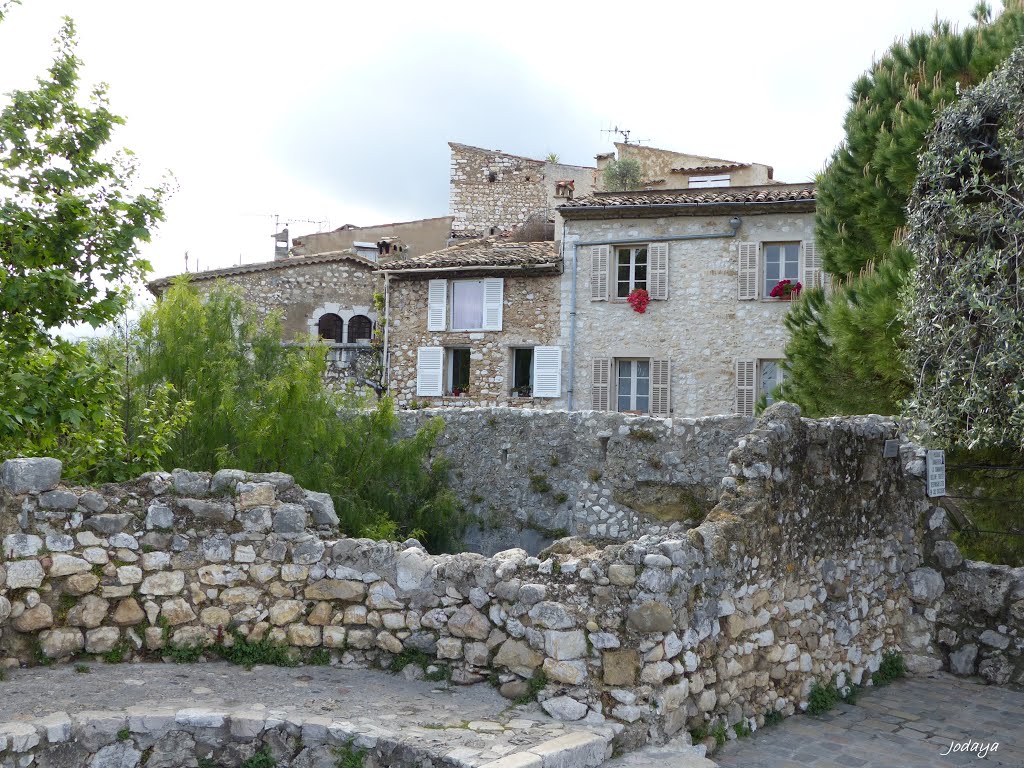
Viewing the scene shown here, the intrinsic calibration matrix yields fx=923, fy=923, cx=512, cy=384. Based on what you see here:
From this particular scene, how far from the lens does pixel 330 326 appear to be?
1002 inches

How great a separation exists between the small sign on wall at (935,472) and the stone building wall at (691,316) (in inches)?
419

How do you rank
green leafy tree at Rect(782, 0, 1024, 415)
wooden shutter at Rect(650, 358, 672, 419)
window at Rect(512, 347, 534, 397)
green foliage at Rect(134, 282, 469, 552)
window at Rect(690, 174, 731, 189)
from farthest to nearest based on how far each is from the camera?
window at Rect(690, 174, 731, 189)
window at Rect(512, 347, 534, 397)
wooden shutter at Rect(650, 358, 672, 419)
green leafy tree at Rect(782, 0, 1024, 415)
green foliage at Rect(134, 282, 469, 552)

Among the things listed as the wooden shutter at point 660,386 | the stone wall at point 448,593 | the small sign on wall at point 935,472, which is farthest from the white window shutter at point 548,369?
the stone wall at point 448,593

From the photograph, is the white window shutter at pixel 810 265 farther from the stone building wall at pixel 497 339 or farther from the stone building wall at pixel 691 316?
the stone building wall at pixel 497 339

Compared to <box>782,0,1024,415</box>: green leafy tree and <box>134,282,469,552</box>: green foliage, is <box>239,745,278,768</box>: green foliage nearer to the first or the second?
<box>134,282,469,552</box>: green foliage

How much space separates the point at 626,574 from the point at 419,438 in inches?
258

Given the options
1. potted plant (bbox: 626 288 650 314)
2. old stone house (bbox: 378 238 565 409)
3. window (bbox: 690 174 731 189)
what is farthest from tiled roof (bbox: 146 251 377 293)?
window (bbox: 690 174 731 189)

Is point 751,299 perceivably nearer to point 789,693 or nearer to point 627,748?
point 789,693

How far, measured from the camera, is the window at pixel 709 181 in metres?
26.4

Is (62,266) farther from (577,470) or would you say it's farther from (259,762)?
(577,470)

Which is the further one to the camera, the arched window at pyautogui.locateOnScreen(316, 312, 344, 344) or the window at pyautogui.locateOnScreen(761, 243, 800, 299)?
the arched window at pyautogui.locateOnScreen(316, 312, 344, 344)

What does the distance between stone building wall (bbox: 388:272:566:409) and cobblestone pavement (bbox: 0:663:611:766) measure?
48.0 feet

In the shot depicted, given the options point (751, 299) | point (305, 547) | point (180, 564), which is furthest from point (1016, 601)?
point (751, 299)

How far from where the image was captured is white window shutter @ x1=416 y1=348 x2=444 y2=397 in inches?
859
